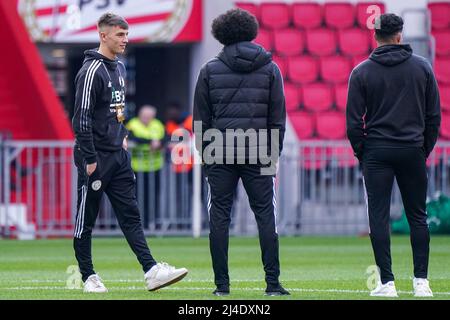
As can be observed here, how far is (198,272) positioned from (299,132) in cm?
1044

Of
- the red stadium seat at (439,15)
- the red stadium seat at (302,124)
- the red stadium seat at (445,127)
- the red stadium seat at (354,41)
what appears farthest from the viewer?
the red stadium seat at (439,15)

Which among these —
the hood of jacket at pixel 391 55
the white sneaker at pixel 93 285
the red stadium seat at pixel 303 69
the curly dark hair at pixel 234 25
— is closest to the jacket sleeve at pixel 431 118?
the hood of jacket at pixel 391 55

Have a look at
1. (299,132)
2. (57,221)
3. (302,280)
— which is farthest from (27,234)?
(302,280)

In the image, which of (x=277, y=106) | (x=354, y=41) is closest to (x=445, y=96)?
(x=354, y=41)

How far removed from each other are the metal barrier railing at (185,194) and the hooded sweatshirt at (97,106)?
896 cm

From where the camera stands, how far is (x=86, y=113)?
10.3 m

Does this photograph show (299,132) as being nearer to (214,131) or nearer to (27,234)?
(27,234)

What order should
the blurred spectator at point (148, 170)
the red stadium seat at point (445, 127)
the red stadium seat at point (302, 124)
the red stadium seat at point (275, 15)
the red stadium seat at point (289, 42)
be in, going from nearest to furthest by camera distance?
1. the blurred spectator at point (148, 170)
2. the red stadium seat at point (302, 124)
3. the red stadium seat at point (445, 127)
4. the red stadium seat at point (289, 42)
5. the red stadium seat at point (275, 15)

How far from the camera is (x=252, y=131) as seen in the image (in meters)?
10.1

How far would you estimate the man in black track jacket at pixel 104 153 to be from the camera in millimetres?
10367

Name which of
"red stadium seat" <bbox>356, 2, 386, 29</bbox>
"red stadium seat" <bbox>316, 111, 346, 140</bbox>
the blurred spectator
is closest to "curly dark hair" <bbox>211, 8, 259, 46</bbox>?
the blurred spectator

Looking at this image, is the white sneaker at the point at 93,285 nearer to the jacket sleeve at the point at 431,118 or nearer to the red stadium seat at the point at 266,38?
the jacket sleeve at the point at 431,118

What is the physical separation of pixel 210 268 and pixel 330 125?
33.0ft

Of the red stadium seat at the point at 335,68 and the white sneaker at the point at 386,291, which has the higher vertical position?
the red stadium seat at the point at 335,68
